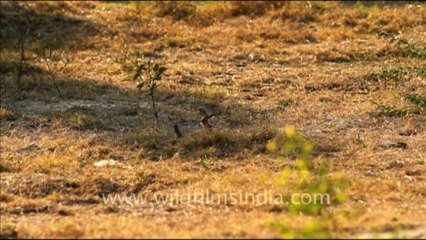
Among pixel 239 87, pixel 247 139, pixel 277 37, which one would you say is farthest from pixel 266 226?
pixel 277 37

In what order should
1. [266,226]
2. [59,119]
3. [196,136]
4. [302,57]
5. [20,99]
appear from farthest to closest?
[302,57] < [20,99] < [59,119] < [196,136] < [266,226]

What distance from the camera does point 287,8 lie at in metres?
12.9

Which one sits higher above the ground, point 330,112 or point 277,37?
point 277,37

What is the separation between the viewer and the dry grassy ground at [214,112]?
527 cm

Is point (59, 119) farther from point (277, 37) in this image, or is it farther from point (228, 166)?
point (277, 37)

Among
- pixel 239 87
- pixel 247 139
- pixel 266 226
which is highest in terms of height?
pixel 239 87

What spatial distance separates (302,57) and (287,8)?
2.43 meters

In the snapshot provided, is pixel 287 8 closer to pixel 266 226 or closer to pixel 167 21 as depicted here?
pixel 167 21

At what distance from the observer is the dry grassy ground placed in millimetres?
5266

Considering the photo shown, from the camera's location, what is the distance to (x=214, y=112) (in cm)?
843

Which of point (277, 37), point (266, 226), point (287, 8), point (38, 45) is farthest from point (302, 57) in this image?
point (266, 226)

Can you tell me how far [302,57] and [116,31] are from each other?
3.11 m

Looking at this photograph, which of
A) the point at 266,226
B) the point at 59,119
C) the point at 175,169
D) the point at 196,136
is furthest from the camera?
the point at 59,119

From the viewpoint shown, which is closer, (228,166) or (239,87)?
(228,166)
